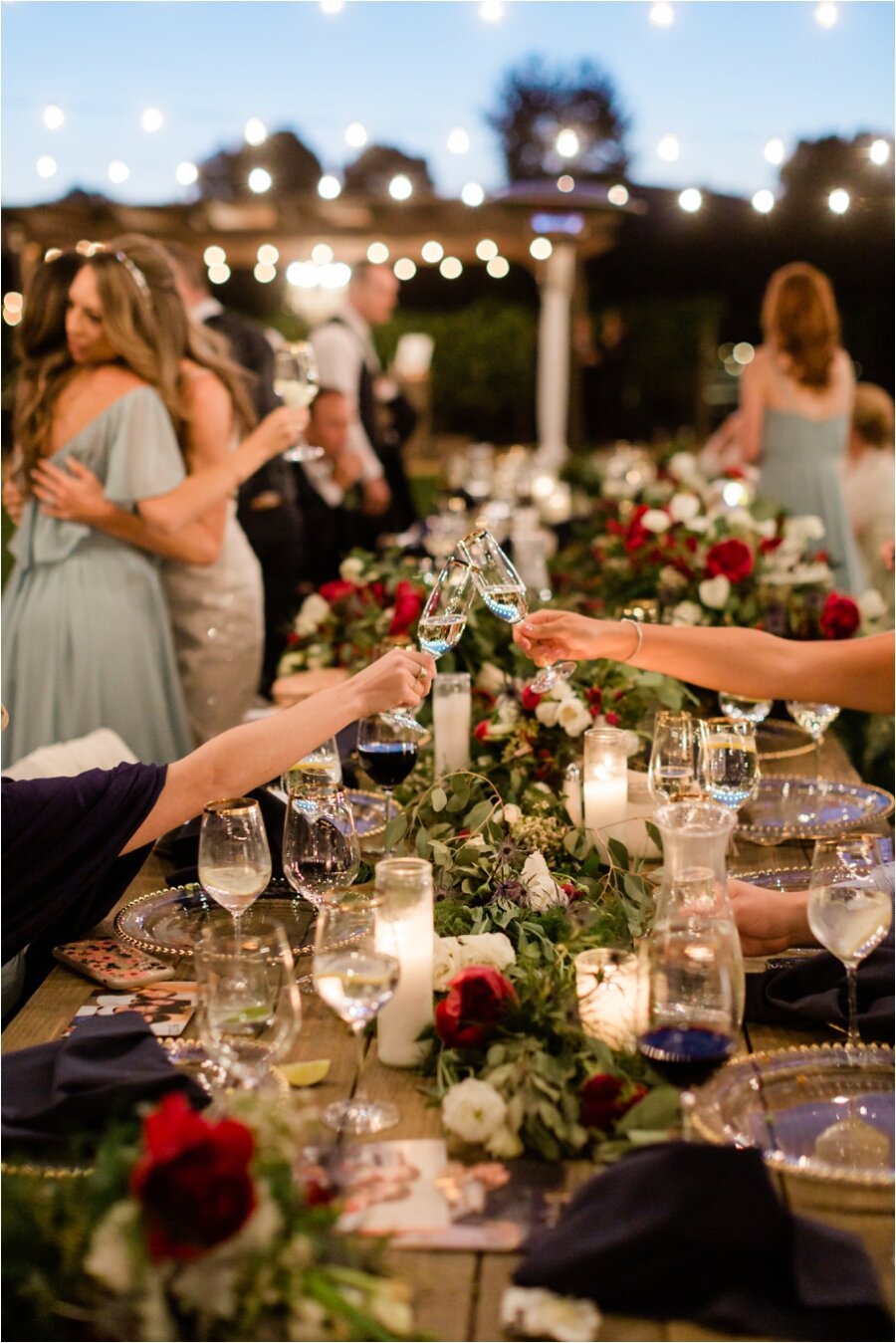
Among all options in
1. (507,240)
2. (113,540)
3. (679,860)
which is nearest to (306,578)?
(113,540)

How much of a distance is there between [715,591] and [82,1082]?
7.53ft

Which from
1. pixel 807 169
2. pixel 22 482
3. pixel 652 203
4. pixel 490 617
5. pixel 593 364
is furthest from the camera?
pixel 593 364

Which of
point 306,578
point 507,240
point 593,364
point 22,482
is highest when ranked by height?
point 507,240

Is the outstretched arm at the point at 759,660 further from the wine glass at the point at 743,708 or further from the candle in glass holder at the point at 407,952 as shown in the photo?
the candle in glass holder at the point at 407,952

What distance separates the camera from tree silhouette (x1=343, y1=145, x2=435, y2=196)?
857 cm

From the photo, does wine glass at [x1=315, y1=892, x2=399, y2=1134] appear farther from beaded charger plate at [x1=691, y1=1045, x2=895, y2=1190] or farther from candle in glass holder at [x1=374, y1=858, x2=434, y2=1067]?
beaded charger plate at [x1=691, y1=1045, x2=895, y2=1190]

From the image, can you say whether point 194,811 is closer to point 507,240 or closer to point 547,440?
point 507,240

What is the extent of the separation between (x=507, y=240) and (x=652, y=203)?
96 cm

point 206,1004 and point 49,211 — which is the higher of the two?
point 49,211

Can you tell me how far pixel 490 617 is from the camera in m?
2.86

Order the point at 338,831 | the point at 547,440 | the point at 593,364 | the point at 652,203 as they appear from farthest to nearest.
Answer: the point at 593,364 → the point at 547,440 → the point at 652,203 → the point at 338,831

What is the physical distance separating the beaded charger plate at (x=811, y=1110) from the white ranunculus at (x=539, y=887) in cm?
32

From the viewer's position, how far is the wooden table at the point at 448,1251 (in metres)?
1.03

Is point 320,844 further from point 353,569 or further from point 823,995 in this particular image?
point 353,569
